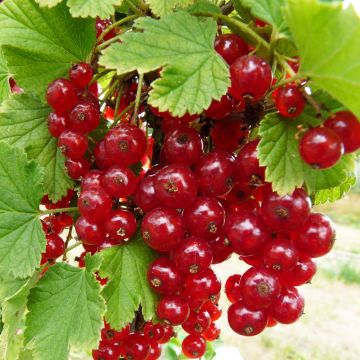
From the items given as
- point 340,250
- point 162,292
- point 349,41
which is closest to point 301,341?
point 340,250

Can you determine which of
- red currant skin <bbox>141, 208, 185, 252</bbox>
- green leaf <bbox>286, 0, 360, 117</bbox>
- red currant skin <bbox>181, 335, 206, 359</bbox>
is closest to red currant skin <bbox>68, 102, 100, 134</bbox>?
red currant skin <bbox>141, 208, 185, 252</bbox>

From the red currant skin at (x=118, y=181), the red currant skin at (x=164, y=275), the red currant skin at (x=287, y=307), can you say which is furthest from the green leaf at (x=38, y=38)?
the red currant skin at (x=287, y=307)

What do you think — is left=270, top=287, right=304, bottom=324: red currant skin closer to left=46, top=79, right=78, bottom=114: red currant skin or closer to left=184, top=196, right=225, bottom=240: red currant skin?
left=184, top=196, right=225, bottom=240: red currant skin

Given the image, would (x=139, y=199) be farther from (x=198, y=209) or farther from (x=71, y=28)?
(x=71, y=28)

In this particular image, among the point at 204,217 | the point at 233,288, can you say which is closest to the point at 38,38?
the point at 204,217

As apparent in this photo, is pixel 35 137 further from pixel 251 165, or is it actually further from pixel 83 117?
pixel 251 165

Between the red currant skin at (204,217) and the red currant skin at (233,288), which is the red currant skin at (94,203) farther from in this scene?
the red currant skin at (233,288)

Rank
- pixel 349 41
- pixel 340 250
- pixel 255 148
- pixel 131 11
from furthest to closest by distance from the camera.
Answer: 1. pixel 340 250
2. pixel 131 11
3. pixel 255 148
4. pixel 349 41
